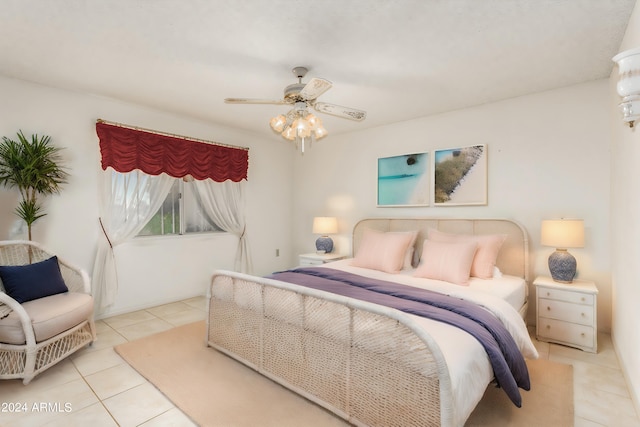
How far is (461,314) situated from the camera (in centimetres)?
202

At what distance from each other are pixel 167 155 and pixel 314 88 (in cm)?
246

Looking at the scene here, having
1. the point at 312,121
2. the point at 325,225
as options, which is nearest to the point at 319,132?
the point at 312,121

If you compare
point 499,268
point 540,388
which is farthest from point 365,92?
point 540,388

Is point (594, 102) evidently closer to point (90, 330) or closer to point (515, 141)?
point (515, 141)

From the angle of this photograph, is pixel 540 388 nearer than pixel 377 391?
No

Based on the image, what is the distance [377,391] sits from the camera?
5.55ft

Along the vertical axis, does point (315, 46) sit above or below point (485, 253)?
above

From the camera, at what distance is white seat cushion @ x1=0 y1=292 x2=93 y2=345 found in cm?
222

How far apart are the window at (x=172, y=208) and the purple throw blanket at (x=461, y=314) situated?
89.2 inches

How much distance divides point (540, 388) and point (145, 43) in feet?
12.3

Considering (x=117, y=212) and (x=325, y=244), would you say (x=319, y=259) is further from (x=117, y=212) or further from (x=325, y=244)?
(x=117, y=212)

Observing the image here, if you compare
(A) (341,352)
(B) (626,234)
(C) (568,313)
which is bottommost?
(C) (568,313)

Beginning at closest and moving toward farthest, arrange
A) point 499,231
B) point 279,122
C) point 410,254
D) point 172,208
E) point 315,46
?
point 315,46
point 279,122
point 499,231
point 410,254
point 172,208

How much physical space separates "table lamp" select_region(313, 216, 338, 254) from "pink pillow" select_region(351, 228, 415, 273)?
0.96 m
